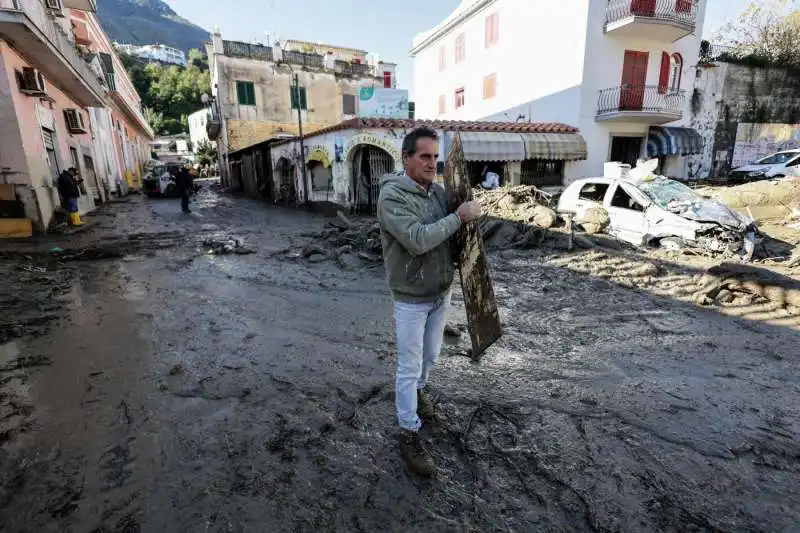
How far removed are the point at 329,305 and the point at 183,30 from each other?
16358 cm

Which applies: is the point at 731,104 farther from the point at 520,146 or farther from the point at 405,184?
the point at 405,184

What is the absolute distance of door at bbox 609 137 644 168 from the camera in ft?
59.9

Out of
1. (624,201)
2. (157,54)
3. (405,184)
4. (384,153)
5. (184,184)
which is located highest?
(157,54)

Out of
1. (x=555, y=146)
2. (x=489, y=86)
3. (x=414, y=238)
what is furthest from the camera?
(x=489, y=86)

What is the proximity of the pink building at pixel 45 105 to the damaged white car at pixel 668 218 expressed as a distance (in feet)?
42.3

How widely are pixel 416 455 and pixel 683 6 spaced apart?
21.9 m

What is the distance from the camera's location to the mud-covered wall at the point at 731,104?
19.1 metres

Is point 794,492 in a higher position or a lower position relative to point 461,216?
lower

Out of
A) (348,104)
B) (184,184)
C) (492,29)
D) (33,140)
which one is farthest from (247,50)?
(33,140)

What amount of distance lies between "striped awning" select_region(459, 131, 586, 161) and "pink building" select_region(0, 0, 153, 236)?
11887 millimetres

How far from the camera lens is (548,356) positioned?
392cm

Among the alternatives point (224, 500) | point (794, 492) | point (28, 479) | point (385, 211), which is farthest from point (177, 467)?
point (794, 492)

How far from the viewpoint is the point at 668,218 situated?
7.43 m

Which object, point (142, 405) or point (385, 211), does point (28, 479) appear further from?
point (385, 211)
